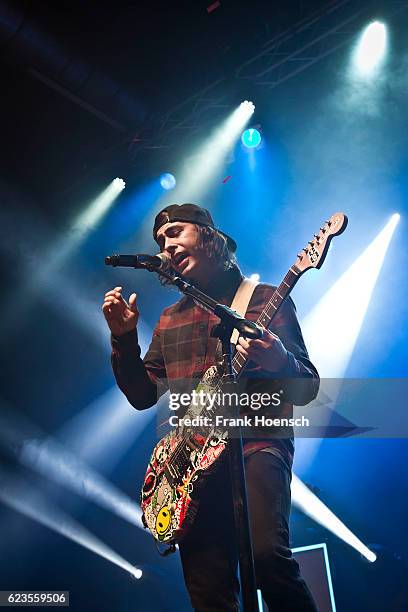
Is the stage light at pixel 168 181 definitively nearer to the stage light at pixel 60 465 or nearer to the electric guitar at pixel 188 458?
the stage light at pixel 60 465

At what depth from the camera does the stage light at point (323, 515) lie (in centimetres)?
504

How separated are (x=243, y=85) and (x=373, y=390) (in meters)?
4.69

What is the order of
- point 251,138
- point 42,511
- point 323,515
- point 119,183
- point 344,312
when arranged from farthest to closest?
point 119,183 < point 344,312 < point 251,138 < point 42,511 < point 323,515

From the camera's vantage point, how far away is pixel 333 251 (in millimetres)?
7574

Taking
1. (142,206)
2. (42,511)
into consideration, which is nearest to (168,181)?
(142,206)

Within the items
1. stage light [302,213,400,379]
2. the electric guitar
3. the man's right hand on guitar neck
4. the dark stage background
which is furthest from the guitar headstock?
stage light [302,213,400,379]

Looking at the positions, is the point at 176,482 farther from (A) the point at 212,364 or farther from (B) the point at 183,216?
(B) the point at 183,216

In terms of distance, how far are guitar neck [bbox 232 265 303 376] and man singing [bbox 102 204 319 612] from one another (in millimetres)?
73

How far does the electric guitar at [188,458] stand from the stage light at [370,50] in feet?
17.2

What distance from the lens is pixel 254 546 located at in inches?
70.4

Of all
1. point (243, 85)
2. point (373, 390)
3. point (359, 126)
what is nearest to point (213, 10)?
point (243, 85)

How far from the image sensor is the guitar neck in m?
2.18

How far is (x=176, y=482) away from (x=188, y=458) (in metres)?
0.11

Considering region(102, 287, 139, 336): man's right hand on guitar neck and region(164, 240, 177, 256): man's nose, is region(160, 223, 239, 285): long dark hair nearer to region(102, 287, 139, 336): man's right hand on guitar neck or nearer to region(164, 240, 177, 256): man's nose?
region(164, 240, 177, 256): man's nose
